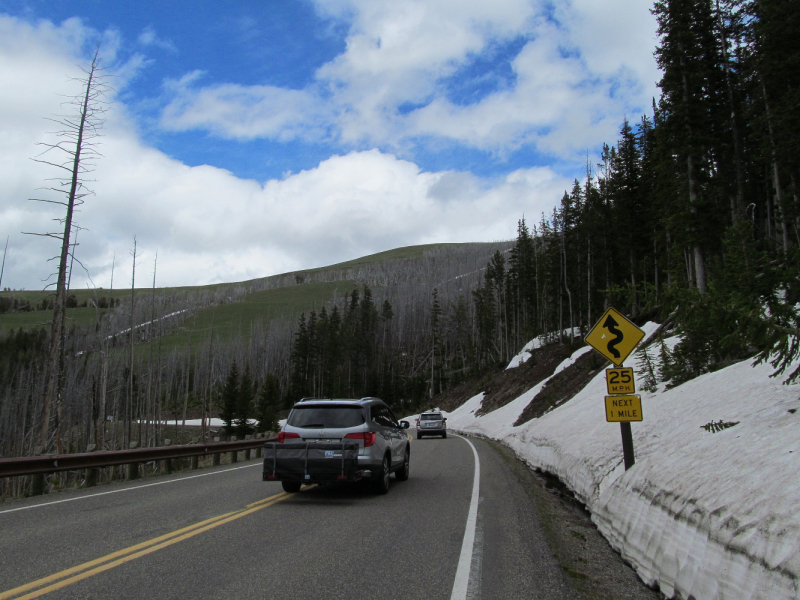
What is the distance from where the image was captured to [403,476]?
485 inches

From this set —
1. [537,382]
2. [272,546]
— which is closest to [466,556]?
[272,546]

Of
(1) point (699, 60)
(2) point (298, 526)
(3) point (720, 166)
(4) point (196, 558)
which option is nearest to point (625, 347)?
(2) point (298, 526)

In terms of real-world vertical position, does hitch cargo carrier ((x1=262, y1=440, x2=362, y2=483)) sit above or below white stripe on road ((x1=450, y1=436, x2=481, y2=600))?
above

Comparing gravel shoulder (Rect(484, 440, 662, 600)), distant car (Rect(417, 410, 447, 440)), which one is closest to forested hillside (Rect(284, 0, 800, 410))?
gravel shoulder (Rect(484, 440, 662, 600))

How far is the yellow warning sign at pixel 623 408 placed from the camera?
25.9 feet

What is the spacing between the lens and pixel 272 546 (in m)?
6.15

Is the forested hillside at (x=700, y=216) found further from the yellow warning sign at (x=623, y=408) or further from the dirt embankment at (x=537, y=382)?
the dirt embankment at (x=537, y=382)

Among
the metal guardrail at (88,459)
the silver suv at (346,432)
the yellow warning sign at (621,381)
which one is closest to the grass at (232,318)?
the metal guardrail at (88,459)

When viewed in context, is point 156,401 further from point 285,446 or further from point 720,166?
point 720,166

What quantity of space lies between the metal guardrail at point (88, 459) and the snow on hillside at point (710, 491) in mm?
6399

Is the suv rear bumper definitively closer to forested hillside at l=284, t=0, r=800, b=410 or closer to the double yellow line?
forested hillside at l=284, t=0, r=800, b=410

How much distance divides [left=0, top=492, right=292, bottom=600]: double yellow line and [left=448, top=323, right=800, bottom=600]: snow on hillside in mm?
5211

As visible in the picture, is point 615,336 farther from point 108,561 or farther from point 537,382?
point 537,382

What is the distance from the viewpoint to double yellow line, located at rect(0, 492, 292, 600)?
14.7 ft
